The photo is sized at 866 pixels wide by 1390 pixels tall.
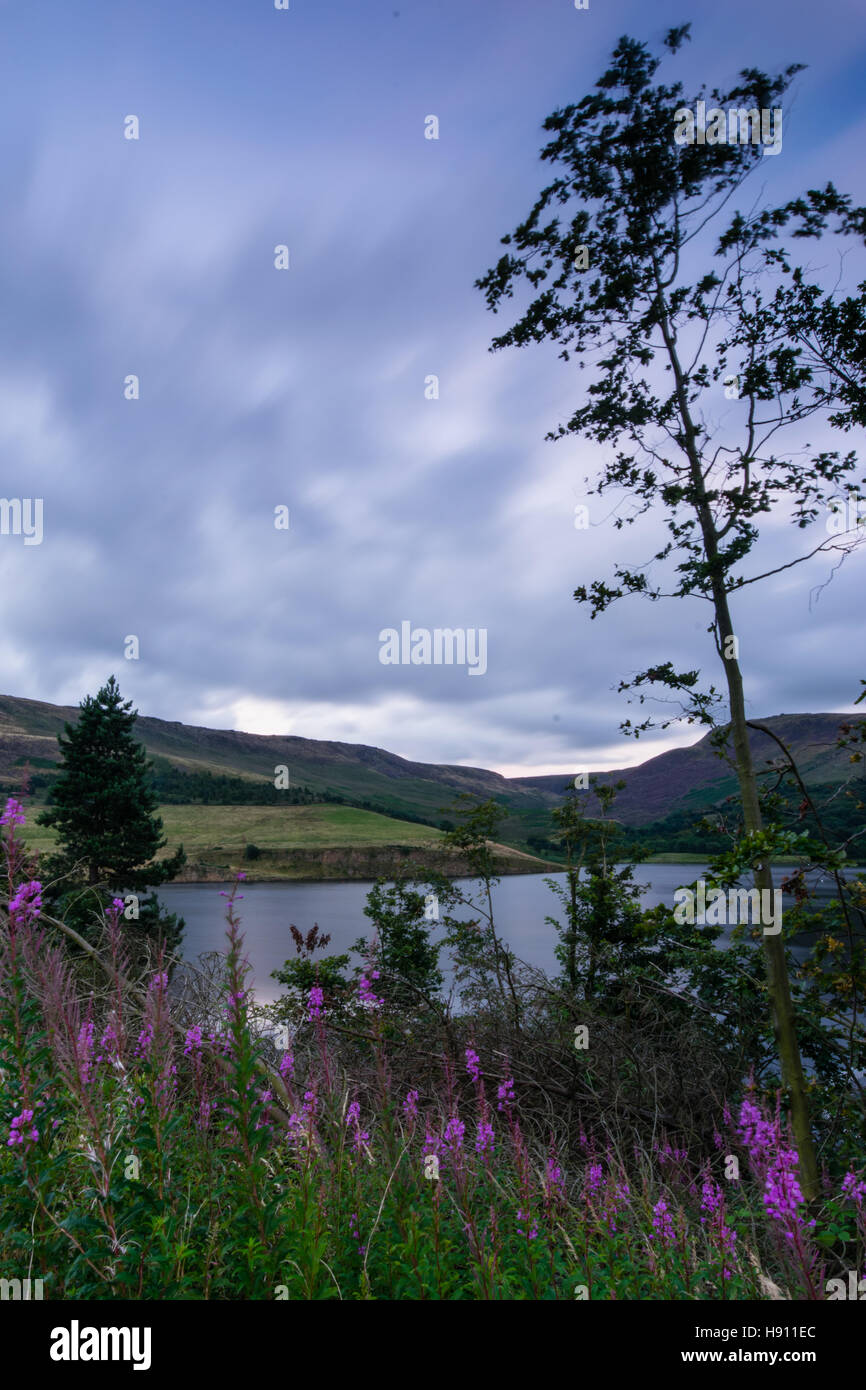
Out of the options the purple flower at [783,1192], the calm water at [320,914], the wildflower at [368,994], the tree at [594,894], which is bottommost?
the calm water at [320,914]

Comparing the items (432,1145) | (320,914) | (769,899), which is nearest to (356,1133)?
(432,1145)

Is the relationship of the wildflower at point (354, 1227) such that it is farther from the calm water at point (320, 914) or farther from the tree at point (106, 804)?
the tree at point (106, 804)

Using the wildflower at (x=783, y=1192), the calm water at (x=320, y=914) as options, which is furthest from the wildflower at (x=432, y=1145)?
the calm water at (x=320, y=914)

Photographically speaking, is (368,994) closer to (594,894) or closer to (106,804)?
(594,894)

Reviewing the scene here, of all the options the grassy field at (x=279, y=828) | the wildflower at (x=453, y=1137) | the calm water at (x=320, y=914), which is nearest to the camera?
the wildflower at (x=453, y=1137)

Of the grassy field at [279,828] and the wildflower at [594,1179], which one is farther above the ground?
the wildflower at [594,1179]

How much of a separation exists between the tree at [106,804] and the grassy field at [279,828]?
19.7 meters

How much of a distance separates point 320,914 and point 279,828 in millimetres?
29471

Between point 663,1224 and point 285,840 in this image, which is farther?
point 285,840

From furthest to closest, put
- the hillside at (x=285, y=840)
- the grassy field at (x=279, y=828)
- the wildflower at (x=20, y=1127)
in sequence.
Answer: the grassy field at (x=279, y=828) < the hillside at (x=285, y=840) < the wildflower at (x=20, y=1127)

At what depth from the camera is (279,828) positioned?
191 ft

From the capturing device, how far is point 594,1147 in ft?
24.0

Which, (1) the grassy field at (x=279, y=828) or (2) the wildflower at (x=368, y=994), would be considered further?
(1) the grassy field at (x=279, y=828)

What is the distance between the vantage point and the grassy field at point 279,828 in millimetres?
48156
